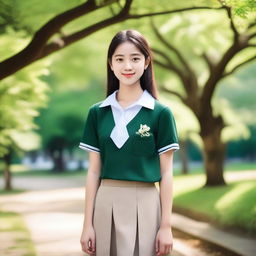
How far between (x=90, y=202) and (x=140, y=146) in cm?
43

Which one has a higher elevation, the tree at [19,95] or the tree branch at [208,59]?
the tree branch at [208,59]

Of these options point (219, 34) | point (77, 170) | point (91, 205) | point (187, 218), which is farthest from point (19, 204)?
point (77, 170)

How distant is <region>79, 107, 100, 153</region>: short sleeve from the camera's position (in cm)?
310

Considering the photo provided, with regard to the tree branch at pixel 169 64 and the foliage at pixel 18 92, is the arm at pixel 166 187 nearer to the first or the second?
the foliage at pixel 18 92

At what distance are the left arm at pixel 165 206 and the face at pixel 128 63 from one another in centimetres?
46

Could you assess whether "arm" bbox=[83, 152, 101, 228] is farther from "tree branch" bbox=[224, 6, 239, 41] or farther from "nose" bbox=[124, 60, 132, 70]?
"tree branch" bbox=[224, 6, 239, 41]

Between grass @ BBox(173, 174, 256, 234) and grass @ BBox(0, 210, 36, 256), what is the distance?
11.5 ft

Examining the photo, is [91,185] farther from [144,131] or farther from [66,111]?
[66,111]

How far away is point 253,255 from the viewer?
7324mm

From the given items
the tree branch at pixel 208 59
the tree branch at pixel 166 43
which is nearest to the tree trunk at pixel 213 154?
the tree branch at pixel 208 59

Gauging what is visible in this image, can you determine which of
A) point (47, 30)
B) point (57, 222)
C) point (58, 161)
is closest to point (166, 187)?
point (47, 30)

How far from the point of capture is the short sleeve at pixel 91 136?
122 inches

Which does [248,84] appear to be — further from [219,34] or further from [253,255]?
[253,255]

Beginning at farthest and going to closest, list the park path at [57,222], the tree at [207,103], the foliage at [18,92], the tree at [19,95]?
the tree at [207,103] < the tree at [19,95] < the foliage at [18,92] < the park path at [57,222]
